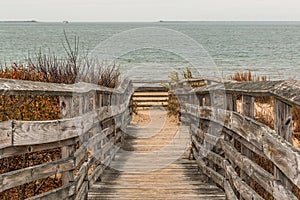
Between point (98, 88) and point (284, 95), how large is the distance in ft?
11.3

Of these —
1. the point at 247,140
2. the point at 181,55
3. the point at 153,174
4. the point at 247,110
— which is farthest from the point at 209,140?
the point at 181,55

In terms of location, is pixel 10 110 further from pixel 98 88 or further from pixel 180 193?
pixel 180 193

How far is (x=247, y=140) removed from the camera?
4270mm

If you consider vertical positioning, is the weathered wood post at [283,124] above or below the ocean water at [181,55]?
below

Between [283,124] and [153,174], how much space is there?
153 inches

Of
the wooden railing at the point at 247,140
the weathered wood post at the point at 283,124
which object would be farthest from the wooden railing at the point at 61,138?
the weathered wood post at the point at 283,124

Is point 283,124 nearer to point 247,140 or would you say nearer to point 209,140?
point 247,140

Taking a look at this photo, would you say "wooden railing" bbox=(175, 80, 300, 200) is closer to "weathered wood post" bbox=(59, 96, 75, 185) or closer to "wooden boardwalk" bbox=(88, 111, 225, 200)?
"wooden boardwalk" bbox=(88, 111, 225, 200)

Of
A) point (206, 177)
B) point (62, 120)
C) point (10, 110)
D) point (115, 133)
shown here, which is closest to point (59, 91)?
point (62, 120)

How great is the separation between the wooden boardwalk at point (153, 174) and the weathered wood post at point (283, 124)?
2459 mm

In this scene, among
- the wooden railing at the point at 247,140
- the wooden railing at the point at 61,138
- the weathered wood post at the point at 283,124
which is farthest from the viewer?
the wooden railing at the point at 61,138

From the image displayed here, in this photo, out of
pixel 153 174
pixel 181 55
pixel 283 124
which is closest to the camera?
pixel 283 124

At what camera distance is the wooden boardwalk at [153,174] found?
19.7ft

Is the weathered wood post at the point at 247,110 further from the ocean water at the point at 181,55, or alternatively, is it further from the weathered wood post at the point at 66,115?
the ocean water at the point at 181,55
